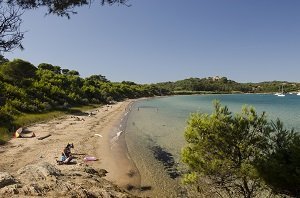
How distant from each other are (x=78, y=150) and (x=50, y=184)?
1454 cm

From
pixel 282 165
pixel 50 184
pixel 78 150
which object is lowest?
pixel 78 150

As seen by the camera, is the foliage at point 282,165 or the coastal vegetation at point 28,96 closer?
the foliage at point 282,165

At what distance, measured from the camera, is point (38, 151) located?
→ 29.0 metres

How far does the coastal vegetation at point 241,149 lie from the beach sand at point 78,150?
26.0 feet

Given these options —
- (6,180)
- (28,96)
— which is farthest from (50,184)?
(28,96)

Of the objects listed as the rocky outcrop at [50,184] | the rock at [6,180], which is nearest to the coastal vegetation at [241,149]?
the rocky outcrop at [50,184]

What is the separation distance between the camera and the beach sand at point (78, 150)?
76.5 feet

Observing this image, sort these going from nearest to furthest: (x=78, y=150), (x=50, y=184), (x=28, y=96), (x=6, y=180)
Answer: (x=6, y=180)
(x=50, y=184)
(x=78, y=150)
(x=28, y=96)

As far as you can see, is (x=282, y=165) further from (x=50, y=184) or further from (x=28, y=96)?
(x=28, y=96)

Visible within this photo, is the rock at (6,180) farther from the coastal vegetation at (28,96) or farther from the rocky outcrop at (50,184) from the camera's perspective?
the coastal vegetation at (28,96)

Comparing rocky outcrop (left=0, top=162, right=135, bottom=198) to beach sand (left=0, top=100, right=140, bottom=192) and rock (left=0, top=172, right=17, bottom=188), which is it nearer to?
rock (left=0, top=172, right=17, bottom=188)

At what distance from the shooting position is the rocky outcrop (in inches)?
589

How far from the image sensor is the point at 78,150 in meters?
30.6

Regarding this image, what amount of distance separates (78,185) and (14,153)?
13376mm
